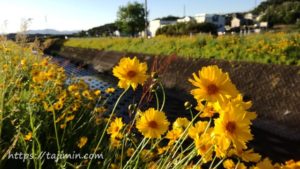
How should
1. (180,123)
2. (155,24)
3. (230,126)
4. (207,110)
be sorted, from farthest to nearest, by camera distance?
(155,24)
(180,123)
(207,110)
(230,126)

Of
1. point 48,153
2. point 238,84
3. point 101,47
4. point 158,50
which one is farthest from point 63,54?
point 48,153

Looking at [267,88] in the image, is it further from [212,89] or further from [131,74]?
[212,89]

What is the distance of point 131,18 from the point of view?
215 feet

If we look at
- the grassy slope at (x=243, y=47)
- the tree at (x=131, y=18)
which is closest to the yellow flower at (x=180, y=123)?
the grassy slope at (x=243, y=47)

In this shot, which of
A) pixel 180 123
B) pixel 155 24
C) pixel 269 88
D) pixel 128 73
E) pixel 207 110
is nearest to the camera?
pixel 207 110

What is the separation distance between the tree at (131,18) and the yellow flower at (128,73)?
→ 2505 inches

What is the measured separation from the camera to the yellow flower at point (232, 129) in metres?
1.46

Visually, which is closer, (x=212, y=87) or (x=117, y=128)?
(x=212, y=87)

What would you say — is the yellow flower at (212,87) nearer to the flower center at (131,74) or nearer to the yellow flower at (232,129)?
the yellow flower at (232,129)

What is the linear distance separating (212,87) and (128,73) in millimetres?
532

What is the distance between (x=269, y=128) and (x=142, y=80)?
7607 mm

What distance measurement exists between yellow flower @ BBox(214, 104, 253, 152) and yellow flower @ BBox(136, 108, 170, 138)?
1.58ft

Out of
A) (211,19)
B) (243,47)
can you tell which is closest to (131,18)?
(211,19)

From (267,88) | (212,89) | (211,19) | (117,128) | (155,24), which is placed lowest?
(155,24)
